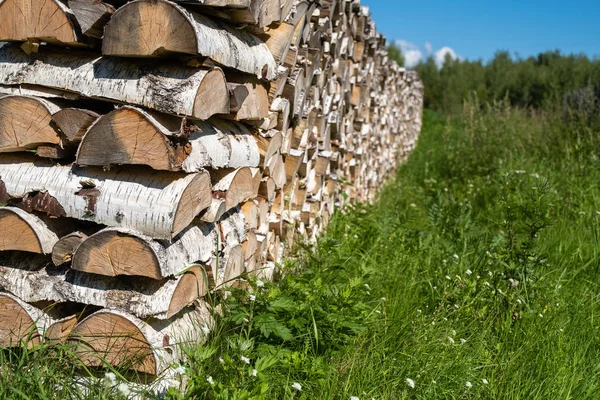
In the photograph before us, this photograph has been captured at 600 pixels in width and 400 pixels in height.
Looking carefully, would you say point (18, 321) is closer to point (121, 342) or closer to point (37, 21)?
point (121, 342)

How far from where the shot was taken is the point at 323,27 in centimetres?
333

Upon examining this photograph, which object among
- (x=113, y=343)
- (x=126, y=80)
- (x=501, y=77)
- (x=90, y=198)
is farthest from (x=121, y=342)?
(x=501, y=77)

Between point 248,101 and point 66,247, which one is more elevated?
point 248,101

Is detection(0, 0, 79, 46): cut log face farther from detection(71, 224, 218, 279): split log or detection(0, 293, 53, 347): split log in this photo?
detection(0, 293, 53, 347): split log

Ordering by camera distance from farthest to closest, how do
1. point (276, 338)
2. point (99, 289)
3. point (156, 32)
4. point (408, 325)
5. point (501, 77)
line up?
point (501, 77)
point (408, 325)
point (276, 338)
point (99, 289)
point (156, 32)

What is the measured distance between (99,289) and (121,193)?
1.06ft

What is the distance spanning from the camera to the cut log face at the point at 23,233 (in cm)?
175

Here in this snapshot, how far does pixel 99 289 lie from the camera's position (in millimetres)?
1756

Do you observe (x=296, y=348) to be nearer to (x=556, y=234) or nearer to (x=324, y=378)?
(x=324, y=378)

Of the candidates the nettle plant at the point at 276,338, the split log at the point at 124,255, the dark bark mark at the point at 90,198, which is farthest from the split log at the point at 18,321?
the nettle plant at the point at 276,338

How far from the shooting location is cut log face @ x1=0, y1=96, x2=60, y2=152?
1769 millimetres

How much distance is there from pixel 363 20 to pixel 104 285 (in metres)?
3.74

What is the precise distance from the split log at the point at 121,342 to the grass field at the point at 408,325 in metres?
0.07

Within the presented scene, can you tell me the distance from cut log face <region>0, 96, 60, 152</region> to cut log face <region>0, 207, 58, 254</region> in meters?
0.23
